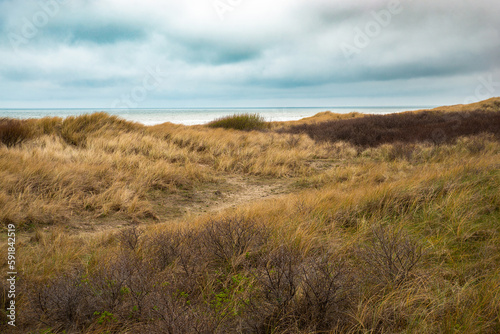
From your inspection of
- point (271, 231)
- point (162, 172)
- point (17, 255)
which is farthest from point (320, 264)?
point (162, 172)

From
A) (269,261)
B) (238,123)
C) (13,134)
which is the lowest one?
(269,261)

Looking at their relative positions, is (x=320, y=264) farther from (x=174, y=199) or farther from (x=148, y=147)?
(x=148, y=147)

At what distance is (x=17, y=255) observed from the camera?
2898 millimetres

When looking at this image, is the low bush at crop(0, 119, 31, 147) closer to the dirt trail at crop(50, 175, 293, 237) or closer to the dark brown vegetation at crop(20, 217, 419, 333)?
the dirt trail at crop(50, 175, 293, 237)

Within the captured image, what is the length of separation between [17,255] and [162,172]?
3.99 m

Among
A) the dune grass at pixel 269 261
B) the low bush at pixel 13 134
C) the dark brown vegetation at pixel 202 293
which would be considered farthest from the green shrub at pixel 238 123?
the dark brown vegetation at pixel 202 293

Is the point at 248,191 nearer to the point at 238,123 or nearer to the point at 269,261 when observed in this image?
the point at 269,261

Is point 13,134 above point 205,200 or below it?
above

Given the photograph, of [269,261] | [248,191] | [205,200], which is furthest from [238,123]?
[269,261]

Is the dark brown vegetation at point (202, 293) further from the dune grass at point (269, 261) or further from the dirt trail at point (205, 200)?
the dirt trail at point (205, 200)

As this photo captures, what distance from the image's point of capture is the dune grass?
1.99 m

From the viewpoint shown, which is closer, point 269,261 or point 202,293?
point 202,293

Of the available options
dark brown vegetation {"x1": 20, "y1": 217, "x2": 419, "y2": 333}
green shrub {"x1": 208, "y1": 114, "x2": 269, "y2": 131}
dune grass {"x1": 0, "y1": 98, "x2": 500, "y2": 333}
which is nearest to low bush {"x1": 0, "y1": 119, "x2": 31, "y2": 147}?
dune grass {"x1": 0, "y1": 98, "x2": 500, "y2": 333}

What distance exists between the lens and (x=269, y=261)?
Answer: 248 centimetres
